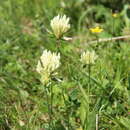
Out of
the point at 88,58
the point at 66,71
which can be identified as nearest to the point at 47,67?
the point at 88,58

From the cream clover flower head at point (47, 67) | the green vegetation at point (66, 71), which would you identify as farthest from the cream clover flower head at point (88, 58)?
the cream clover flower head at point (47, 67)

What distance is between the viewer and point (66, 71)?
2.61 meters

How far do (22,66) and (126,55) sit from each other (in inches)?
28.1

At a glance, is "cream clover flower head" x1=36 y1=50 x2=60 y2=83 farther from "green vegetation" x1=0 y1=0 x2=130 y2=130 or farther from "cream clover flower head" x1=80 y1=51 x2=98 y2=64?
"cream clover flower head" x1=80 y1=51 x2=98 y2=64

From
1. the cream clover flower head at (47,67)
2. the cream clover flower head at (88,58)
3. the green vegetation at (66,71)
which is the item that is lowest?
the green vegetation at (66,71)

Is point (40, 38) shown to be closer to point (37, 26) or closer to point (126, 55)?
point (37, 26)

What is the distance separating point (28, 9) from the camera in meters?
3.65

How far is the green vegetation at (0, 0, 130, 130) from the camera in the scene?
2.05 metres

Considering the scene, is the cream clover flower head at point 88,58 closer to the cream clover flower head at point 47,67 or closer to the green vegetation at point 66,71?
the green vegetation at point 66,71

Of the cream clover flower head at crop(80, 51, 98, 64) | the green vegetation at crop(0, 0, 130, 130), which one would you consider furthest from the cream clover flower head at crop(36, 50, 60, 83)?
the cream clover flower head at crop(80, 51, 98, 64)

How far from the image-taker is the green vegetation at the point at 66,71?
205 centimetres

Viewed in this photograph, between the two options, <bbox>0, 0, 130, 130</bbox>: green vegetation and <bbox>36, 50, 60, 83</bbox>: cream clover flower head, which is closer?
<bbox>36, 50, 60, 83</bbox>: cream clover flower head

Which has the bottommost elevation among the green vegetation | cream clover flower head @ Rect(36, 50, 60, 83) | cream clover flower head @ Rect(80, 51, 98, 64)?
the green vegetation

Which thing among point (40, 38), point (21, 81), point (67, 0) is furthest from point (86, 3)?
point (21, 81)
